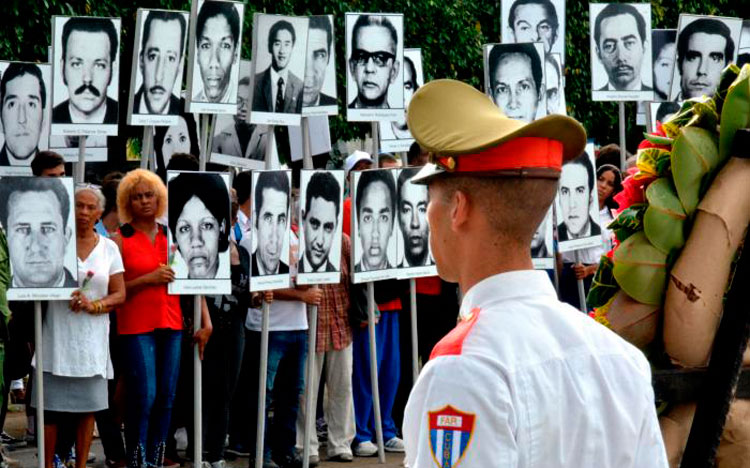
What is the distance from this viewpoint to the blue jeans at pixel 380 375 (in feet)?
31.3

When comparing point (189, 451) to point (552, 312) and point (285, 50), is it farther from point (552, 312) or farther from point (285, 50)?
point (552, 312)

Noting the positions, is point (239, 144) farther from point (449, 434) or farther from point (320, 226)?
point (449, 434)

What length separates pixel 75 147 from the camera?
32.4 feet

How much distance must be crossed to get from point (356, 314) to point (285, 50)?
6.33 feet

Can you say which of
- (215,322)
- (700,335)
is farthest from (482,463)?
(215,322)

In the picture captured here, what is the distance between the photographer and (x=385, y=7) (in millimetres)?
15266

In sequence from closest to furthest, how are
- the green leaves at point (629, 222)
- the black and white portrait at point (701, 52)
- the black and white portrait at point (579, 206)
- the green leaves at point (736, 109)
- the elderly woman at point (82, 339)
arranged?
Result: the green leaves at point (736, 109) → the green leaves at point (629, 222) → the elderly woman at point (82, 339) → the black and white portrait at point (579, 206) → the black and white portrait at point (701, 52)

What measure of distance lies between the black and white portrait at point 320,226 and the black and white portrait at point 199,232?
720mm

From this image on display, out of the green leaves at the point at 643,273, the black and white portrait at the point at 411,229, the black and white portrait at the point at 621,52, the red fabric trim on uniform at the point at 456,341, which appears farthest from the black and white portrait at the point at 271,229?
the red fabric trim on uniform at the point at 456,341

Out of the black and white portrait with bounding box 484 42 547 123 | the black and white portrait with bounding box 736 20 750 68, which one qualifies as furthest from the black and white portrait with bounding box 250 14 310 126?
the black and white portrait with bounding box 736 20 750 68

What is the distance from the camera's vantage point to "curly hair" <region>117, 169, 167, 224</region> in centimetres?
792

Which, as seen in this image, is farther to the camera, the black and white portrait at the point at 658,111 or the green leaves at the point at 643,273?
the black and white portrait at the point at 658,111

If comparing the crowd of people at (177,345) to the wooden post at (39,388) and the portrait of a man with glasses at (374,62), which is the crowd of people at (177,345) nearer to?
the wooden post at (39,388)

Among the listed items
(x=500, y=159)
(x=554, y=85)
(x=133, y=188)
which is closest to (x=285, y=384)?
(x=133, y=188)
